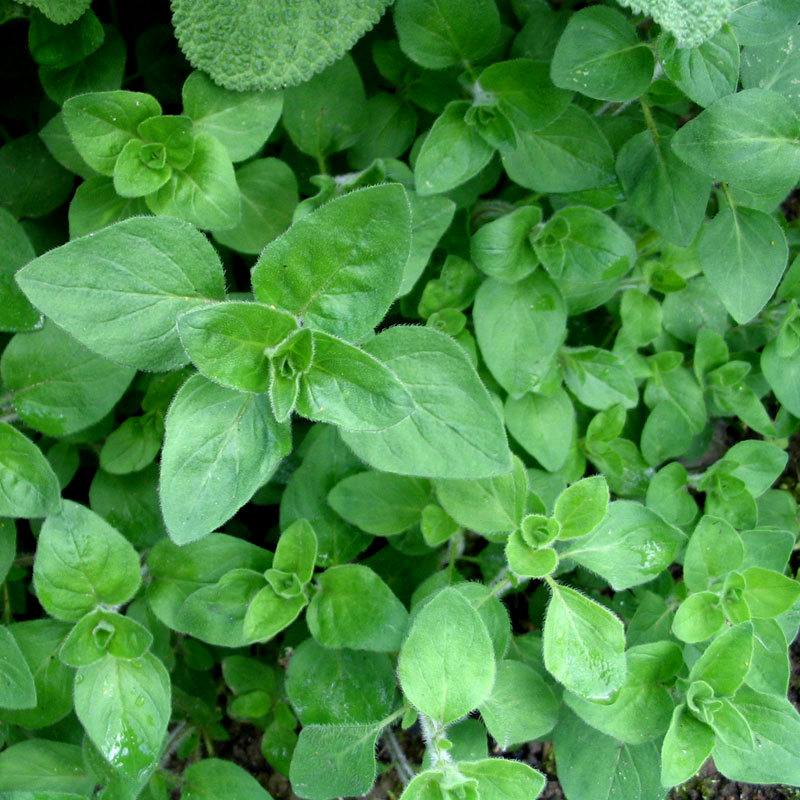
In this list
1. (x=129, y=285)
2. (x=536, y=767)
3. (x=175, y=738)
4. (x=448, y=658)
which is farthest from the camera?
(x=536, y=767)

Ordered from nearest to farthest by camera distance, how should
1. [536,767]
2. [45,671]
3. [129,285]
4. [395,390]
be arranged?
[395,390] → [129,285] → [45,671] → [536,767]

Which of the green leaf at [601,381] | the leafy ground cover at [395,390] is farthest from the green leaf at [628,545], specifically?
the green leaf at [601,381]

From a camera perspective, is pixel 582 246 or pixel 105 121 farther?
pixel 582 246

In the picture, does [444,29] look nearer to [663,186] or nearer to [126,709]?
[663,186]

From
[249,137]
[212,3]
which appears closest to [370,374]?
[249,137]

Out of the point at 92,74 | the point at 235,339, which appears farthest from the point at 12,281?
the point at 235,339

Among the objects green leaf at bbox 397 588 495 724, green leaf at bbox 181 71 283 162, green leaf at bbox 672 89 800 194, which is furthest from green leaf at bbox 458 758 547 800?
green leaf at bbox 181 71 283 162

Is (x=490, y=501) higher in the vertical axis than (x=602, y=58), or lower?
lower

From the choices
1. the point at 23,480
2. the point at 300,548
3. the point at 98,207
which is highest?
the point at 98,207
